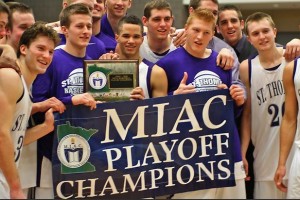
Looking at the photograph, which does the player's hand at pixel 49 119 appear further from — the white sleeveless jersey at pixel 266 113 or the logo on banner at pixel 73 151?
the white sleeveless jersey at pixel 266 113

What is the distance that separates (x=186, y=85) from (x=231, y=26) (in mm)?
1333

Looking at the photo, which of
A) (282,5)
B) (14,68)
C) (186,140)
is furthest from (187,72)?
(282,5)

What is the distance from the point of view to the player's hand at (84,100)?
12.1 ft

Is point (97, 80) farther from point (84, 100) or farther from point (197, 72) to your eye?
point (197, 72)

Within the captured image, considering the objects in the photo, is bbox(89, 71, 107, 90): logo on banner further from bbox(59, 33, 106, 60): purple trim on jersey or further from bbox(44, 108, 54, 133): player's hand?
bbox(59, 33, 106, 60): purple trim on jersey

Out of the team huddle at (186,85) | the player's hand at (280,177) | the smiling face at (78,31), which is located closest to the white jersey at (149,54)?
the team huddle at (186,85)

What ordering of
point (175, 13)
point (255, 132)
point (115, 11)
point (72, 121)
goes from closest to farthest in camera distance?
point (72, 121) → point (255, 132) → point (115, 11) → point (175, 13)

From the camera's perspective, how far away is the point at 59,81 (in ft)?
12.8

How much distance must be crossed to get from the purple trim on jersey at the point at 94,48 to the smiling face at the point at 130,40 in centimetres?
34

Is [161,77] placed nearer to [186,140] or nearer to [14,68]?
[186,140]

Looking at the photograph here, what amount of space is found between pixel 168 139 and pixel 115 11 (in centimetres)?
180

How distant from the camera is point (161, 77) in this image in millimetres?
3920

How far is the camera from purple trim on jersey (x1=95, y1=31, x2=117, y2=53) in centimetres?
484

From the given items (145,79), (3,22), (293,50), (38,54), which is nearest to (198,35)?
(145,79)
